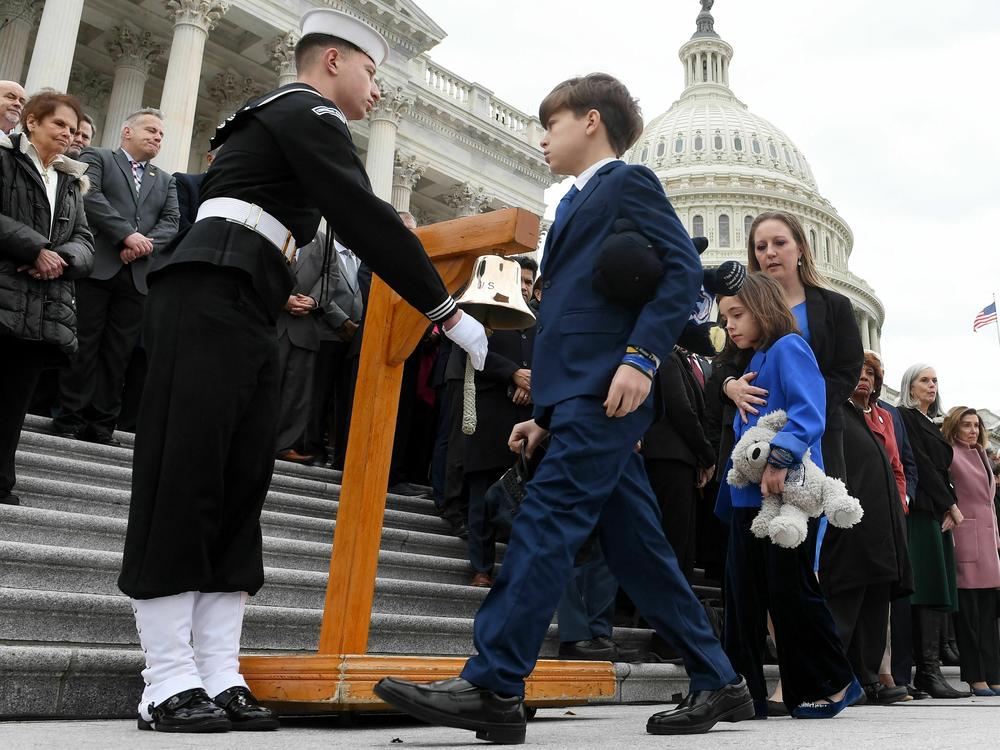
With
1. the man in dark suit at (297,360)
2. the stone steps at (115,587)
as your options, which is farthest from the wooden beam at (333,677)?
the man in dark suit at (297,360)

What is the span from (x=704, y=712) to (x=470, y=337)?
1.44 metres

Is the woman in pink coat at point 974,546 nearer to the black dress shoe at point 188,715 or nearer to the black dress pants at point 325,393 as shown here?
the black dress pants at point 325,393

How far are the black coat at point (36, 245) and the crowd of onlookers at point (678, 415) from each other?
0.04 ft

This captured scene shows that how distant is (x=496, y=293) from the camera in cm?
328

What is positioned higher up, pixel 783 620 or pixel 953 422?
pixel 953 422

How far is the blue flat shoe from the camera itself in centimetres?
385

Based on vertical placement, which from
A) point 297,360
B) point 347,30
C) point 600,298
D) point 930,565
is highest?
point 347,30

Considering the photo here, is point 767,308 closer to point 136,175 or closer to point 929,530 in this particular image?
point 929,530

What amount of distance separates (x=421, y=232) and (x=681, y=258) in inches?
39.1

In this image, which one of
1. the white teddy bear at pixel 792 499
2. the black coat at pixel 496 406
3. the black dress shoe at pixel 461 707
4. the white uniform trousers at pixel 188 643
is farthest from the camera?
the black coat at pixel 496 406

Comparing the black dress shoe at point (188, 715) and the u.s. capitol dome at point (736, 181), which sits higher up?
the u.s. capitol dome at point (736, 181)

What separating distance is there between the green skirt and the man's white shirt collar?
184 inches

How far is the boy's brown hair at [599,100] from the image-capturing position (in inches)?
135

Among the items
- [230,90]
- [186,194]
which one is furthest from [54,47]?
[186,194]
